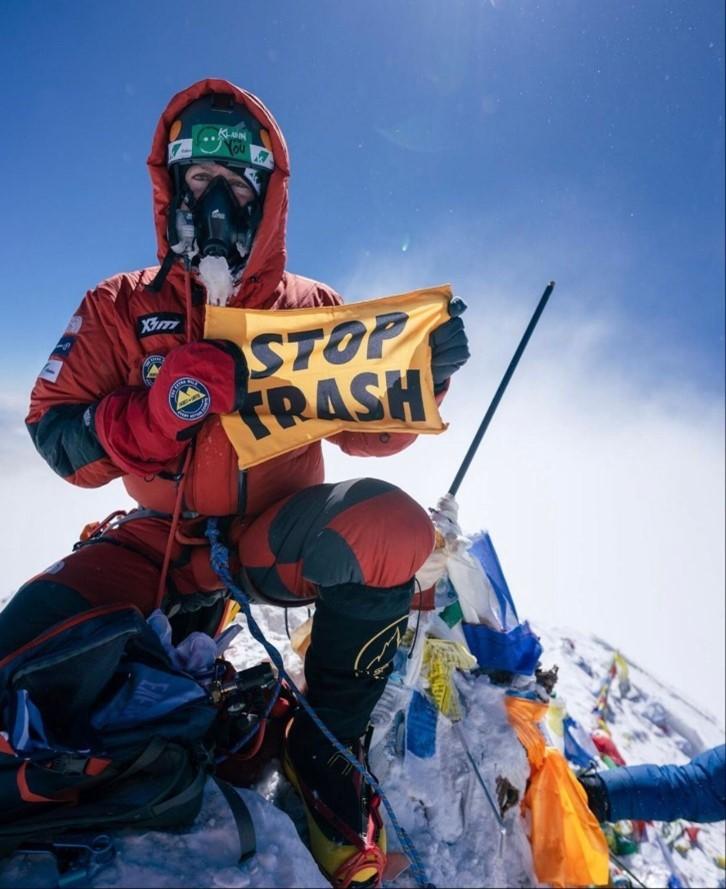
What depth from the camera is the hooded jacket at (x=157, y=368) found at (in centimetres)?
198

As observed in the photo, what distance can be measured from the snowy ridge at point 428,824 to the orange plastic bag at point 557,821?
69 millimetres

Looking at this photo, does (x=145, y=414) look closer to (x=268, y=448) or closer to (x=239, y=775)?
(x=268, y=448)

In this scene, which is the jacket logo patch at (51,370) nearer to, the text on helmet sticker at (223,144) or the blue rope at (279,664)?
the blue rope at (279,664)

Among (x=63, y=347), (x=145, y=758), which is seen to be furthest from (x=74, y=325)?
(x=145, y=758)

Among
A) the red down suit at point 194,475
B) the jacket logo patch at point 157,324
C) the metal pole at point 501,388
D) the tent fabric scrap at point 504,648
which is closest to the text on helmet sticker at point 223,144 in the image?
the red down suit at point 194,475

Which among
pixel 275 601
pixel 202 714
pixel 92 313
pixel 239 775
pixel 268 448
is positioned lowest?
pixel 239 775

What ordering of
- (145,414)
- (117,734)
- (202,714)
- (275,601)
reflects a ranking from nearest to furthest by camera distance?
1. (117,734)
2. (202,714)
3. (145,414)
4. (275,601)

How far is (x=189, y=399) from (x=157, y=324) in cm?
49

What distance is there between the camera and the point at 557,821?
2.28 metres

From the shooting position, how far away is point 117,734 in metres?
1.31

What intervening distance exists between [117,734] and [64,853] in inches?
9.6

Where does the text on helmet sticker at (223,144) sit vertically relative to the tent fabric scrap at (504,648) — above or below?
above

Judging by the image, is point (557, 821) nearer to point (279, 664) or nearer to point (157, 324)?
point (279, 664)

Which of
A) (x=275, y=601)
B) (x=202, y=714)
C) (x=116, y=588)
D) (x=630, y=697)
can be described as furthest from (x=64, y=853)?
(x=630, y=697)
